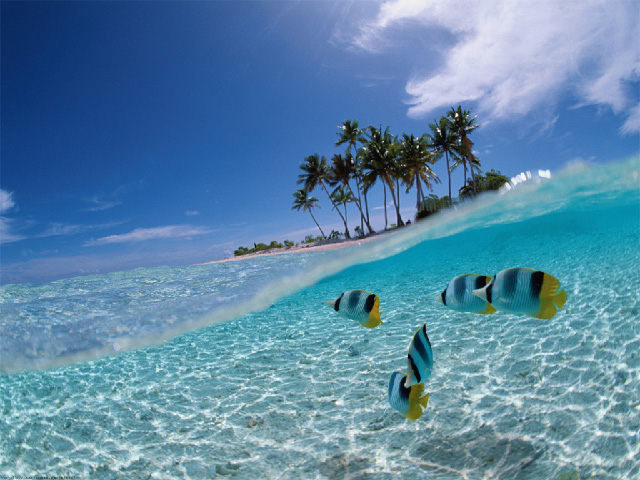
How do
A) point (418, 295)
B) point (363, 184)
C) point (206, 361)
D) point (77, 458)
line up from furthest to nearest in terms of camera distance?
point (363, 184)
point (418, 295)
point (206, 361)
point (77, 458)

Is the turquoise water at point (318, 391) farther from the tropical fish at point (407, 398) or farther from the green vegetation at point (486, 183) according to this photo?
the green vegetation at point (486, 183)

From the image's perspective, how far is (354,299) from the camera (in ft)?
7.25

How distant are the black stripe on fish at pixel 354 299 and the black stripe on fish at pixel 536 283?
1066 mm

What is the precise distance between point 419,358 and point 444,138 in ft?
131

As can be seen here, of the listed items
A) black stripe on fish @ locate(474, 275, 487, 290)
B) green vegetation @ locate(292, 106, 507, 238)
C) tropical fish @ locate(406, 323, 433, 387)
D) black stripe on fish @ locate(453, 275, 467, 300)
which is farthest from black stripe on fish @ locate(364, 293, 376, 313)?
green vegetation @ locate(292, 106, 507, 238)

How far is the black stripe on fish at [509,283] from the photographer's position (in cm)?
150

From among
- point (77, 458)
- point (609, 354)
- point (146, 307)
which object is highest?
point (146, 307)

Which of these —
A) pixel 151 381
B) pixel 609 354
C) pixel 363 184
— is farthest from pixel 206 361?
pixel 363 184

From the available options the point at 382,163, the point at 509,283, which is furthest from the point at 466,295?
the point at 382,163

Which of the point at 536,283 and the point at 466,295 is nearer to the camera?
the point at 536,283

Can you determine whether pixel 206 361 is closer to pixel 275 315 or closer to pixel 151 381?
pixel 151 381

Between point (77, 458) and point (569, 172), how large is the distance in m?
19.5

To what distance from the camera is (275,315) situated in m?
10.4

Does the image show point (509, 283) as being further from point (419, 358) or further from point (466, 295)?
point (419, 358)
